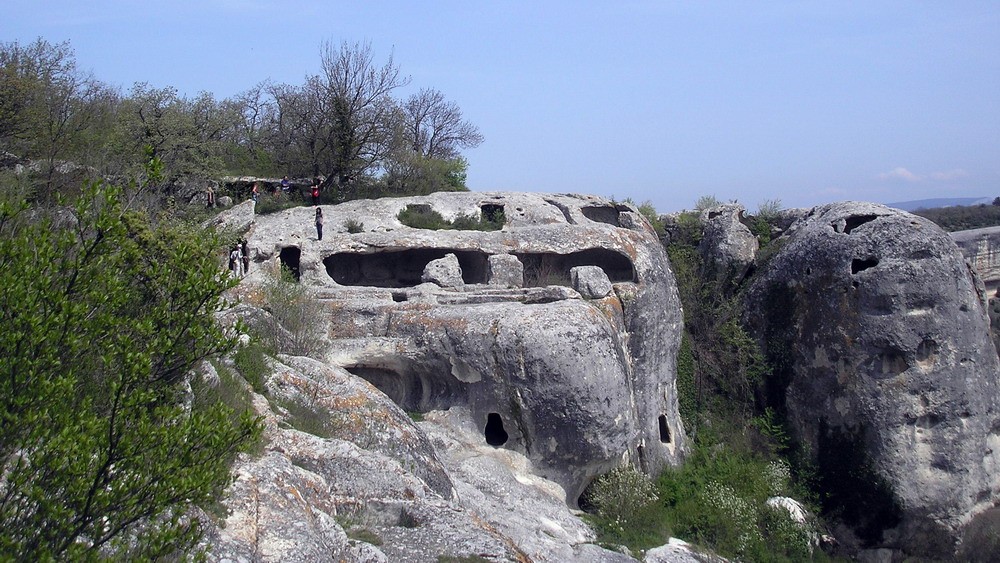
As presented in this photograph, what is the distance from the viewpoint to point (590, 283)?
64.2 ft

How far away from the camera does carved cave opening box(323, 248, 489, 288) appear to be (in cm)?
2184

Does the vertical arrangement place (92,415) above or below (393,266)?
above

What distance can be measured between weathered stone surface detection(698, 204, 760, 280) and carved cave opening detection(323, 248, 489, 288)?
7376 millimetres

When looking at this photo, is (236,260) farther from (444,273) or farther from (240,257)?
(444,273)

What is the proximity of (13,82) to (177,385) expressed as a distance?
16570mm

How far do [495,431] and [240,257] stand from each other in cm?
706

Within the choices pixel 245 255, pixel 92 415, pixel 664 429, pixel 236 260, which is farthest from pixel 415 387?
→ pixel 92 415

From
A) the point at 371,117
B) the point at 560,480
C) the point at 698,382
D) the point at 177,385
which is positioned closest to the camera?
the point at 177,385

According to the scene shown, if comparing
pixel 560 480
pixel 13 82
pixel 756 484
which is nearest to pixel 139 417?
pixel 560 480

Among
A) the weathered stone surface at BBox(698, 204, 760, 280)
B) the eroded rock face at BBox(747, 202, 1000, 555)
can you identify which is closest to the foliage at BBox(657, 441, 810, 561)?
the eroded rock face at BBox(747, 202, 1000, 555)

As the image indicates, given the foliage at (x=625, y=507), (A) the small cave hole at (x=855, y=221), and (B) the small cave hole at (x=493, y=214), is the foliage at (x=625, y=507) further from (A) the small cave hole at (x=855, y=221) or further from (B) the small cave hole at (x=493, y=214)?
(A) the small cave hole at (x=855, y=221)

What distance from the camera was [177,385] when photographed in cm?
748

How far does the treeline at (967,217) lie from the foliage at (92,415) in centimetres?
5436

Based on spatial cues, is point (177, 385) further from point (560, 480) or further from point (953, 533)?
point (953, 533)
